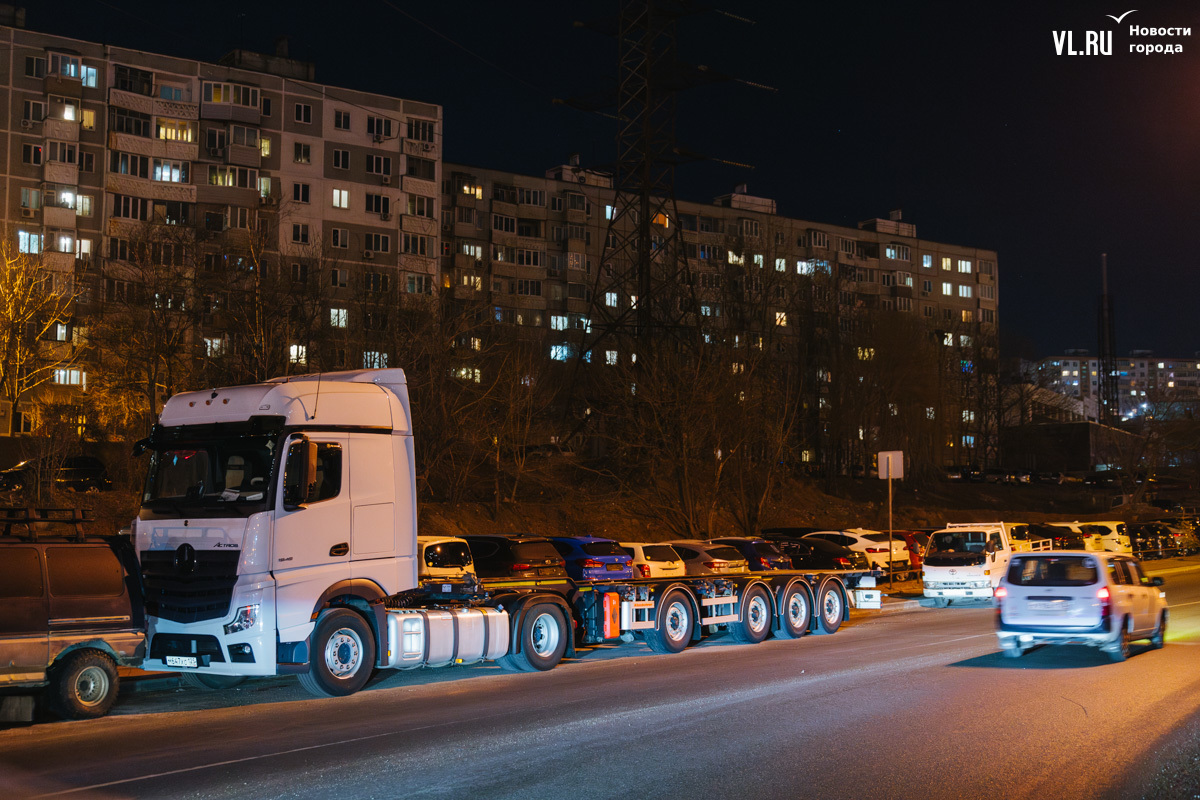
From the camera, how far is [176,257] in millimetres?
44812

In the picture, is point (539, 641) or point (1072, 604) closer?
point (539, 641)

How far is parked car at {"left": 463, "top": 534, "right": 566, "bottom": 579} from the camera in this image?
1972 centimetres

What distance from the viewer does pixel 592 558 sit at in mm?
20781

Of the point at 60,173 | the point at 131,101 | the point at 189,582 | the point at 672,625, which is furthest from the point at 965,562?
the point at 131,101

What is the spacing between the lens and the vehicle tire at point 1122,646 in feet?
50.2

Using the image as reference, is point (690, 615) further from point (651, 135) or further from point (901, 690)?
point (651, 135)

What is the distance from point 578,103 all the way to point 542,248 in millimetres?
37560

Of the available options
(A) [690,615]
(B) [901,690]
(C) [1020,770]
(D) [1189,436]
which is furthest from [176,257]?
(D) [1189,436]

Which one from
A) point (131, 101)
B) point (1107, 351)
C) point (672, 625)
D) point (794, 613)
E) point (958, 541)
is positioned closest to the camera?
point (672, 625)

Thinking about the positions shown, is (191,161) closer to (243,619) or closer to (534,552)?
(534,552)

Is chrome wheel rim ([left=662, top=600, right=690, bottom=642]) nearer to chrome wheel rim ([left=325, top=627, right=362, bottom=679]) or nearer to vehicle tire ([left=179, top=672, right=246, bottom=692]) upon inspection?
chrome wheel rim ([left=325, top=627, right=362, bottom=679])

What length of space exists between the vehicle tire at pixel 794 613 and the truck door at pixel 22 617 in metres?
12.1

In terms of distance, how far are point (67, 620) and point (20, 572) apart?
68 cm

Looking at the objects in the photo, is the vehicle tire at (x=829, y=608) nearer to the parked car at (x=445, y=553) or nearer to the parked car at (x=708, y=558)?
the parked car at (x=708, y=558)
